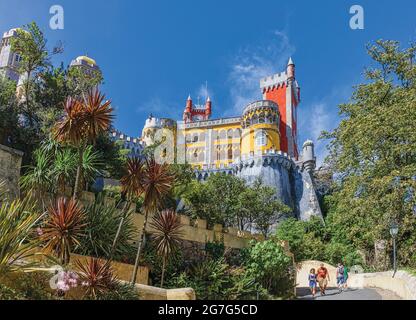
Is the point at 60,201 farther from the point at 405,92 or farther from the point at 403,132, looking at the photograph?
the point at 405,92

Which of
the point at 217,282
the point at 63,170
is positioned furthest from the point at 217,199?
the point at 63,170

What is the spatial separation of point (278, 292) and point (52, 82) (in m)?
16.3

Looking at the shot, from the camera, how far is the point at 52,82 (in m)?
24.0

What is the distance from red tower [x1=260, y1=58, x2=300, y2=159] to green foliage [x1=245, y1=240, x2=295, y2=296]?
167 feet

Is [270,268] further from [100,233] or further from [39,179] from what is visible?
[39,179]

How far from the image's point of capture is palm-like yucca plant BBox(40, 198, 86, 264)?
39.2 feet

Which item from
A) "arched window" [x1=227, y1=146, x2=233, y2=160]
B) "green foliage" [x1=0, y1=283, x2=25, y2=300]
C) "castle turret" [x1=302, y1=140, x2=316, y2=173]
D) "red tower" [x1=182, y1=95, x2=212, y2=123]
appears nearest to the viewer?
"green foliage" [x1=0, y1=283, x2=25, y2=300]

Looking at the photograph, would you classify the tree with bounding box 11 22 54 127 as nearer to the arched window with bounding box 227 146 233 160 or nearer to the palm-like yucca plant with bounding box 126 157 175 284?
the palm-like yucca plant with bounding box 126 157 175 284

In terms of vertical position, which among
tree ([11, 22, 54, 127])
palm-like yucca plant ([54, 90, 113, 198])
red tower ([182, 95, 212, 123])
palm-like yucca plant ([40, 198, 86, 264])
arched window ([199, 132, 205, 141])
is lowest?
palm-like yucca plant ([40, 198, 86, 264])

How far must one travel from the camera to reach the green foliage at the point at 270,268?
21312 millimetres

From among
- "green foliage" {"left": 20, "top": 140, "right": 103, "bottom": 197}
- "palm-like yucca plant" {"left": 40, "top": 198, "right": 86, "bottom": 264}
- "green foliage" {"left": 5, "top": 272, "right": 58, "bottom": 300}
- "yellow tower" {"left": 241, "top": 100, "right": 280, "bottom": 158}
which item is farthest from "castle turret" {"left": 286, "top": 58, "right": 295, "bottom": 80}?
"green foliage" {"left": 5, "top": 272, "right": 58, "bottom": 300}

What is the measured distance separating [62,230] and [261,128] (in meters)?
53.5

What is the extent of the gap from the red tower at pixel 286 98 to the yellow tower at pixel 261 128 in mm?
8610
